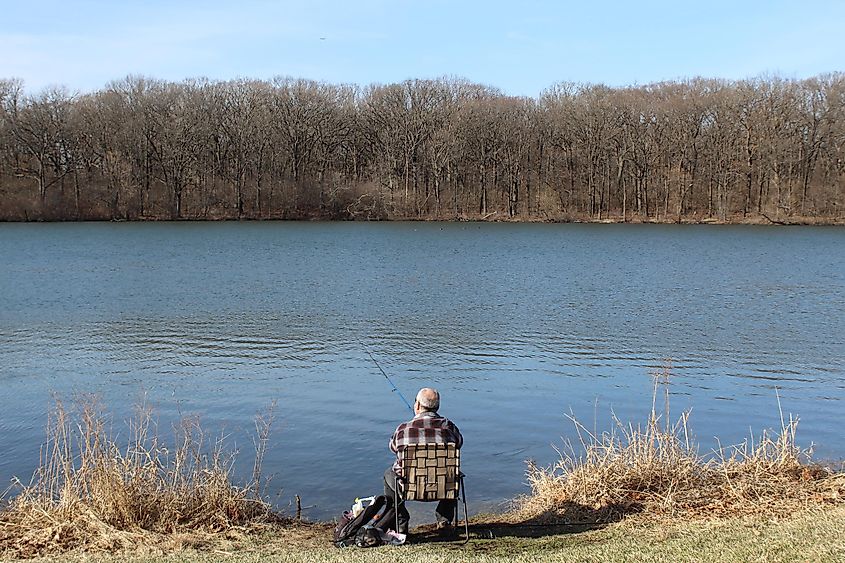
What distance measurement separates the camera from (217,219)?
7225 cm

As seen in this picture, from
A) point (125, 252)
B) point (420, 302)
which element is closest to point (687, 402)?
point (420, 302)

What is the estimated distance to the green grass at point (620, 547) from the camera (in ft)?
18.5

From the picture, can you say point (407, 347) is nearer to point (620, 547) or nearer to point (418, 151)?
point (620, 547)

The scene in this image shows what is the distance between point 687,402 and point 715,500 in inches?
259

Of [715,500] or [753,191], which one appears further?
[753,191]

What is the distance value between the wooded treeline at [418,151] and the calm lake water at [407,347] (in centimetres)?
3249

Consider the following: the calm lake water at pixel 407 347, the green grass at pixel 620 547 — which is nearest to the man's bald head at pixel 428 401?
the green grass at pixel 620 547

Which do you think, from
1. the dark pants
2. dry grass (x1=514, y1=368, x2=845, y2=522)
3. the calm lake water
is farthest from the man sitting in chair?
the calm lake water

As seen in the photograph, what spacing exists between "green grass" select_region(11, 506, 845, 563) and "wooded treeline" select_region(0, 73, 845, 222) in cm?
6631

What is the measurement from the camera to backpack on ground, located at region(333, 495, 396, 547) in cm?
666

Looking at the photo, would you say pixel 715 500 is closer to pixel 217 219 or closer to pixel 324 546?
pixel 324 546

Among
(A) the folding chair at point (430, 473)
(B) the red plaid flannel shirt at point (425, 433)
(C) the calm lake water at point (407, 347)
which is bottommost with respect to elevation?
(C) the calm lake water at point (407, 347)

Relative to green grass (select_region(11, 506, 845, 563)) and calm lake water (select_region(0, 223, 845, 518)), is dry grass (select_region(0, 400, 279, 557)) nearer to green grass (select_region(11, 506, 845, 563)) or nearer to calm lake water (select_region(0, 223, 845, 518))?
green grass (select_region(11, 506, 845, 563))

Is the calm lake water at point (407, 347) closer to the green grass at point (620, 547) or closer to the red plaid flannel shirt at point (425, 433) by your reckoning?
the green grass at point (620, 547)
